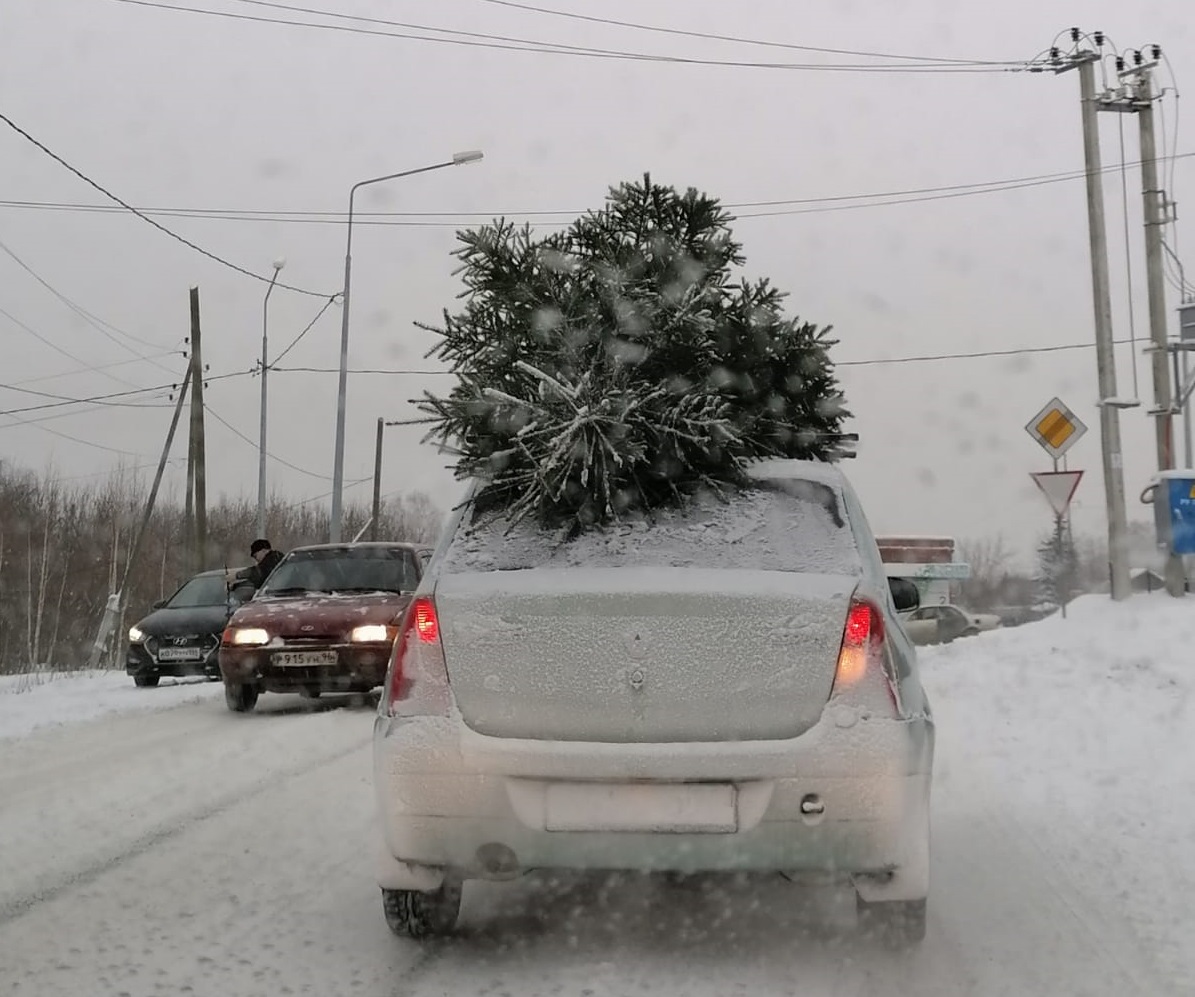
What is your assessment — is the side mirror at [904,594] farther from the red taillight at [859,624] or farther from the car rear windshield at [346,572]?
the car rear windshield at [346,572]

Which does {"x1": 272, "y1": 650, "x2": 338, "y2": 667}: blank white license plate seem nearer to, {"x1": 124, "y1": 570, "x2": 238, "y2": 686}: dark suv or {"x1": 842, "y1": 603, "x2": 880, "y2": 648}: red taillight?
{"x1": 124, "y1": 570, "x2": 238, "y2": 686}: dark suv

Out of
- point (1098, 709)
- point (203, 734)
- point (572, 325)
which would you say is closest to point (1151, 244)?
point (1098, 709)

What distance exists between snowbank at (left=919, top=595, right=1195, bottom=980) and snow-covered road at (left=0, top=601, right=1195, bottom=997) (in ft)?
0.10

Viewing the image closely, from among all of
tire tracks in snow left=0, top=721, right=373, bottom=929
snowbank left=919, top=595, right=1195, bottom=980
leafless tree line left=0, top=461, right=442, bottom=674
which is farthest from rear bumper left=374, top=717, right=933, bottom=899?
leafless tree line left=0, top=461, right=442, bottom=674

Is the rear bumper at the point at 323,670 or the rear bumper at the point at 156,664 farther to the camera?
the rear bumper at the point at 156,664

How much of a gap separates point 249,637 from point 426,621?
Result: 812 cm

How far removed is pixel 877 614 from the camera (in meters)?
4.15

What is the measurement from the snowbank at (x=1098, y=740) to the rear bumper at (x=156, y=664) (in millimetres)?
8869

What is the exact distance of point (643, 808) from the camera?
3961mm

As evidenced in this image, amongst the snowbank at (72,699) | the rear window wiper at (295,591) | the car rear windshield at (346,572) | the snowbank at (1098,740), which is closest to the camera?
the snowbank at (1098,740)

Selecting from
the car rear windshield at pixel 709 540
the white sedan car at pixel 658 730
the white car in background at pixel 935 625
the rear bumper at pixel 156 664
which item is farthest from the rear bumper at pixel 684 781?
the rear bumper at pixel 156 664

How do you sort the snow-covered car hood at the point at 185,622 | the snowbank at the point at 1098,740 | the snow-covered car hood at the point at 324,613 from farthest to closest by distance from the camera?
the snow-covered car hood at the point at 185,622 → the snow-covered car hood at the point at 324,613 → the snowbank at the point at 1098,740

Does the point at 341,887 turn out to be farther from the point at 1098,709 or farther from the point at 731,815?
the point at 1098,709

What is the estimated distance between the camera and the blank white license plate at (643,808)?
12.9 feet
